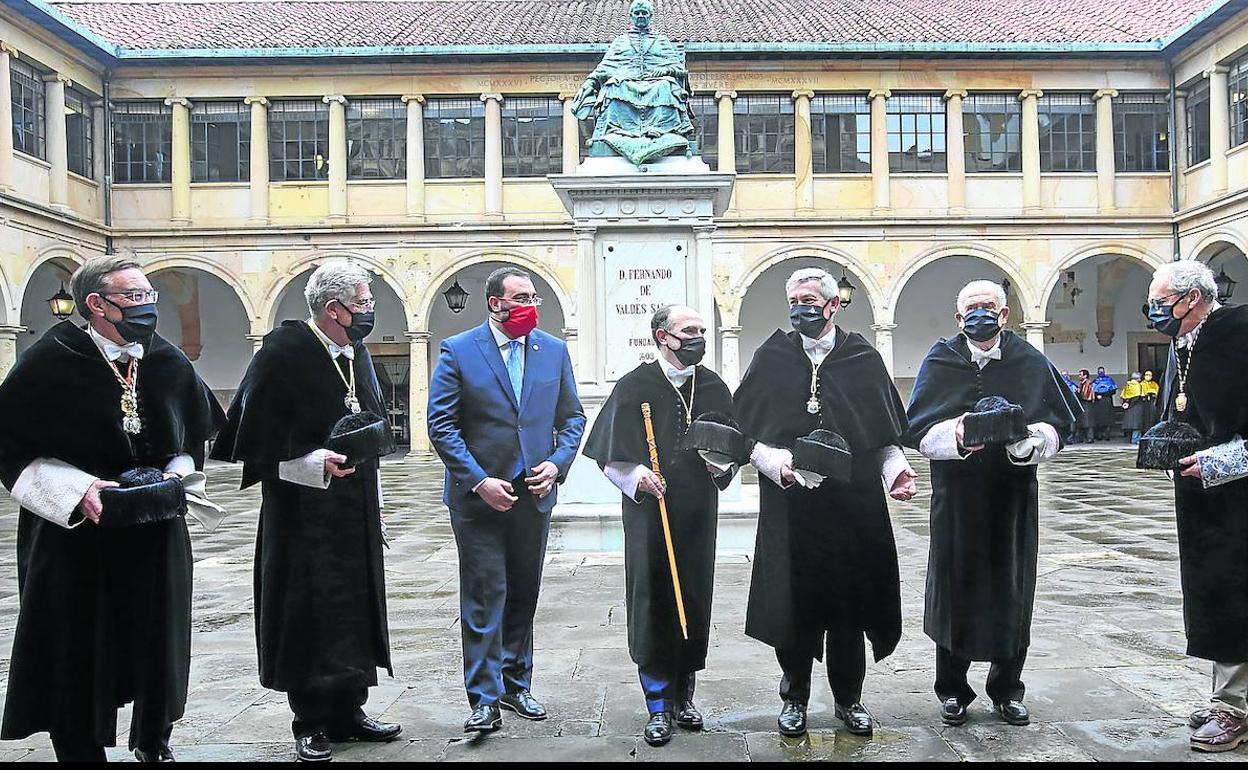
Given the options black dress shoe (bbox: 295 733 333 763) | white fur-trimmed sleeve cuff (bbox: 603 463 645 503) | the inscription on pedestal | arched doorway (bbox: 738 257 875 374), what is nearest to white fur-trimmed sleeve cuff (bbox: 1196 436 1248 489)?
white fur-trimmed sleeve cuff (bbox: 603 463 645 503)

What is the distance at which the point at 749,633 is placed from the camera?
4.32 m

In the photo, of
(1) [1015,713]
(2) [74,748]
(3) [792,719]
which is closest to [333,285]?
(2) [74,748]

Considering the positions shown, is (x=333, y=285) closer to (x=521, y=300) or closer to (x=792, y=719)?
(x=521, y=300)

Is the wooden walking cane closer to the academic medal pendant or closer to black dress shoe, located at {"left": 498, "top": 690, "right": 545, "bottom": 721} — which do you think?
black dress shoe, located at {"left": 498, "top": 690, "right": 545, "bottom": 721}

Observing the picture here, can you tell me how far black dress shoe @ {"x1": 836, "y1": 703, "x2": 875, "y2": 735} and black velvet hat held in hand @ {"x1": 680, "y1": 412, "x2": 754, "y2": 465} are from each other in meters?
1.07

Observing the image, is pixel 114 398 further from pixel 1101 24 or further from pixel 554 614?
pixel 1101 24

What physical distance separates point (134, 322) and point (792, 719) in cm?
290

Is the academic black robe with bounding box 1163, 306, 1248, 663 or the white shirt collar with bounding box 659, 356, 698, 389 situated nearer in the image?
the academic black robe with bounding box 1163, 306, 1248, 663

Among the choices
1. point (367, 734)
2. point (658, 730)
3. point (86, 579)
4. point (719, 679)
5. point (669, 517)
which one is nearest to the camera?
point (86, 579)

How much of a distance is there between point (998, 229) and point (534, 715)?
72.2 ft

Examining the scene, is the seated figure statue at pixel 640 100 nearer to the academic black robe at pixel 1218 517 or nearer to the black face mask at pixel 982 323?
the black face mask at pixel 982 323

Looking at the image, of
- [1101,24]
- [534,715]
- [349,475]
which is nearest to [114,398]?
[349,475]

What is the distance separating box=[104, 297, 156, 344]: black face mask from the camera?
149 inches

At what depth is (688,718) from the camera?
166 inches
